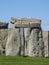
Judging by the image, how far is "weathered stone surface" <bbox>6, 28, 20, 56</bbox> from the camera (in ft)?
108

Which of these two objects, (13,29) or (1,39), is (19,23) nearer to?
(13,29)

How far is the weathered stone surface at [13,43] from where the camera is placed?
1297 inches

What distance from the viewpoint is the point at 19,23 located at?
33.9 meters

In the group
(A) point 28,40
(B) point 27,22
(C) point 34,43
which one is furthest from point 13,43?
(B) point 27,22

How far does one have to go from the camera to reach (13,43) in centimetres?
3312

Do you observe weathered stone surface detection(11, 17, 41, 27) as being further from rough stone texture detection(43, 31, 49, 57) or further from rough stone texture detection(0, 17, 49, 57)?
rough stone texture detection(43, 31, 49, 57)

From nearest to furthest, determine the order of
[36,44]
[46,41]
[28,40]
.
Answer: [36,44] → [46,41] → [28,40]

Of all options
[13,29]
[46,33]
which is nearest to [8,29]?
[13,29]

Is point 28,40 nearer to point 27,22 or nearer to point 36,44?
point 36,44

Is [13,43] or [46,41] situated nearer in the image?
[13,43]

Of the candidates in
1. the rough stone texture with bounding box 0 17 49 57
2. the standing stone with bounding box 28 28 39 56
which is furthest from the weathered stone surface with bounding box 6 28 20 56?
the standing stone with bounding box 28 28 39 56

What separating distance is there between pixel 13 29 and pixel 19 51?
77.8 inches

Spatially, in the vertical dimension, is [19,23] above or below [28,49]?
above

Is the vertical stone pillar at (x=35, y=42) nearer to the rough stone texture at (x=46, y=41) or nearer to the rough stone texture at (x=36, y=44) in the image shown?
the rough stone texture at (x=36, y=44)
